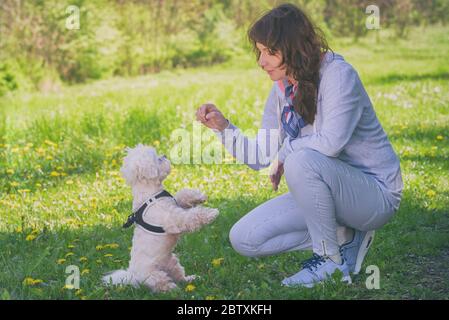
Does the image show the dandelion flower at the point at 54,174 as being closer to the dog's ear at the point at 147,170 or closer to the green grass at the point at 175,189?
the green grass at the point at 175,189

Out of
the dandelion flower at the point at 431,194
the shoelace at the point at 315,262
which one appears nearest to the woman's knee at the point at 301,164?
the shoelace at the point at 315,262

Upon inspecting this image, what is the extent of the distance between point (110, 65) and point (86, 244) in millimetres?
6709

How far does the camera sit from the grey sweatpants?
3.43m

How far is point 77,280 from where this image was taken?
3643 millimetres

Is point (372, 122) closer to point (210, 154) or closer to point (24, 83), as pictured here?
point (210, 154)

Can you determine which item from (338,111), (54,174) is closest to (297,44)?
(338,111)

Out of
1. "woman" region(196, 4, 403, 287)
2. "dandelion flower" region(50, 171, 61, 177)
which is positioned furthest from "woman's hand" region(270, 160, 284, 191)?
"dandelion flower" region(50, 171, 61, 177)

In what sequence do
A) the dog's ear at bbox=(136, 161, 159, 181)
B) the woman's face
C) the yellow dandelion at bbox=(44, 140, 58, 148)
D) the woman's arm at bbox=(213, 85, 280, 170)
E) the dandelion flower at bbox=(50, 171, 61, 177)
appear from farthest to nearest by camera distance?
the yellow dandelion at bbox=(44, 140, 58, 148) < the dandelion flower at bbox=(50, 171, 61, 177) < the woman's arm at bbox=(213, 85, 280, 170) < the woman's face < the dog's ear at bbox=(136, 161, 159, 181)

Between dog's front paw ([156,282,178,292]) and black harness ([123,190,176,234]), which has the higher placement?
black harness ([123,190,176,234])

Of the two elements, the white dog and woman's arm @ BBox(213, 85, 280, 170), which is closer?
the white dog

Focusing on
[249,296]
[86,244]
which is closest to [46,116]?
[86,244]

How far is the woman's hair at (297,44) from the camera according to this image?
11.6 ft

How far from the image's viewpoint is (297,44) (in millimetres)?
3535

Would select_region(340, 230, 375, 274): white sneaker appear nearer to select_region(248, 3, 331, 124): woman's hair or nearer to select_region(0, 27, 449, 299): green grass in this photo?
select_region(0, 27, 449, 299): green grass
